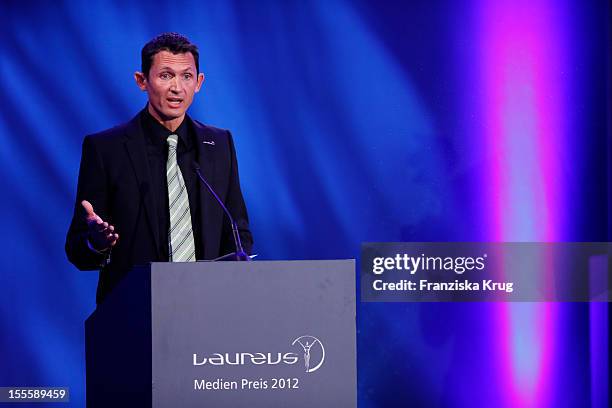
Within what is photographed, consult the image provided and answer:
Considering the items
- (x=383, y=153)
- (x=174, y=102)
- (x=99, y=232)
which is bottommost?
(x=99, y=232)

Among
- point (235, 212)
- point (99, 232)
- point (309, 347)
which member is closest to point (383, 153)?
point (235, 212)

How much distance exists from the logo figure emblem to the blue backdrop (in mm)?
2402

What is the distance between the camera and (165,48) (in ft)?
13.9

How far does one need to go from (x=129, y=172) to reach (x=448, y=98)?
177 cm

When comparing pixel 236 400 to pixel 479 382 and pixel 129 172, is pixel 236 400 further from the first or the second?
pixel 479 382

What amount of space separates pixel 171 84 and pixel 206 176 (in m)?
0.55

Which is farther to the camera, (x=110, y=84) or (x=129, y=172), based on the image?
(x=110, y=84)

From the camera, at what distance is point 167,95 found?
405cm

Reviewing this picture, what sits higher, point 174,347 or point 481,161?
point 481,161

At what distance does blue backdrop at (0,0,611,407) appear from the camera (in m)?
4.38

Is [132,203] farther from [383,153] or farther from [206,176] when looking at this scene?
[383,153]

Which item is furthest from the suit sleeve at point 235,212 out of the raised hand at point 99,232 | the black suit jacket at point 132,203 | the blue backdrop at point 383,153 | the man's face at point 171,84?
the raised hand at point 99,232

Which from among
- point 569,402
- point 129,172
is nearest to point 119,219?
point 129,172

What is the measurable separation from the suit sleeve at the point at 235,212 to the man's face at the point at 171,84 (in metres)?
0.38
